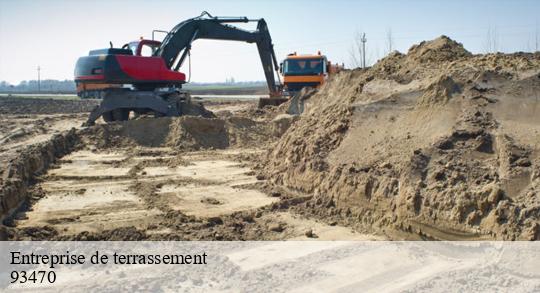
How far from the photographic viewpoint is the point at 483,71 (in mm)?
6164

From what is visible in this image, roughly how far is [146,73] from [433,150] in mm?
10667

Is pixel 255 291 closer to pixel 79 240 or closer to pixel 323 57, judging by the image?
pixel 79 240

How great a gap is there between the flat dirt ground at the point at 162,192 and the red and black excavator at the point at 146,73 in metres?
1.95

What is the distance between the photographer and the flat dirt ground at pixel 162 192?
18.0 ft

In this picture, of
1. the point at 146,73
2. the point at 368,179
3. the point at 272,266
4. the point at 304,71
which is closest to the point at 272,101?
the point at 304,71

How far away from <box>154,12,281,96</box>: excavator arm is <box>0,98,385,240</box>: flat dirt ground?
12.3 feet

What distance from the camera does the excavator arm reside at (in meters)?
15.9

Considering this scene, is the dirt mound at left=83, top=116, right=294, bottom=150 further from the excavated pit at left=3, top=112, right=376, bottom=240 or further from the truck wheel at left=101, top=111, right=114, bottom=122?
the truck wheel at left=101, top=111, right=114, bottom=122

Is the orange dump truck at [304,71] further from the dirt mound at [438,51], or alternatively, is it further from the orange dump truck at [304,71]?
the dirt mound at [438,51]

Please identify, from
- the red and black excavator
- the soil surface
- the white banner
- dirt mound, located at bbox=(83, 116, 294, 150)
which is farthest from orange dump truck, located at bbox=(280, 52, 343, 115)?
the white banner

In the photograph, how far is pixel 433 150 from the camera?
18.4 feet

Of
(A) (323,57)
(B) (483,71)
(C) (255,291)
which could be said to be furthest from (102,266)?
(A) (323,57)

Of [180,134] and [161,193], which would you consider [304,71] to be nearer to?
[180,134]

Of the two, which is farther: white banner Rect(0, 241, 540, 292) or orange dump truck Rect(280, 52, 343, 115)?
orange dump truck Rect(280, 52, 343, 115)
